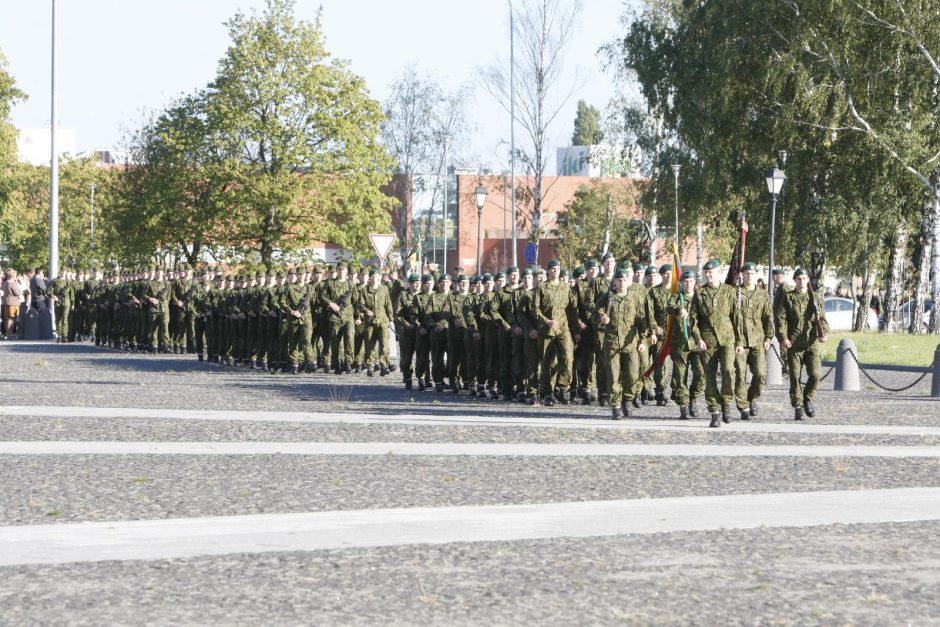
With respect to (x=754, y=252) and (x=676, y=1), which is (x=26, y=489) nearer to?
(x=754, y=252)

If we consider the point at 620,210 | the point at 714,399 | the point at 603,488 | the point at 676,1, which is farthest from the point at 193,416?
the point at 620,210

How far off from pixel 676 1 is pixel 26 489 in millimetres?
44072

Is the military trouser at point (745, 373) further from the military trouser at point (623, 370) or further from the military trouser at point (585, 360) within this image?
the military trouser at point (585, 360)

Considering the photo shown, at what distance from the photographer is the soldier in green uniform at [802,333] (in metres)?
17.9

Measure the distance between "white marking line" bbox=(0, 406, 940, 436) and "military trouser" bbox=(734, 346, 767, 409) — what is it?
0.32 metres

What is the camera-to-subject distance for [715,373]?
672 inches

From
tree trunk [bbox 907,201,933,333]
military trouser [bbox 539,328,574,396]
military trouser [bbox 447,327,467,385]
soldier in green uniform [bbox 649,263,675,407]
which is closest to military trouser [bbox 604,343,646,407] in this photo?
soldier in green uniform [bbox 649,263,675,407]

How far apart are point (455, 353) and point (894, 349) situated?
13.7 m

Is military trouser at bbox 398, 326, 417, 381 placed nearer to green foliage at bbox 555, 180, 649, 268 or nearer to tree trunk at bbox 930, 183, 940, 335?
tree trunk at bbox 930, 183, 940, 335

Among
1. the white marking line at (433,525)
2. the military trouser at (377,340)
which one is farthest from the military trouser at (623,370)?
the military trouser at (377,340)

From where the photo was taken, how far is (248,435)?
15.2 m

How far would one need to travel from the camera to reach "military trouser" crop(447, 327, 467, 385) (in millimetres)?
22922

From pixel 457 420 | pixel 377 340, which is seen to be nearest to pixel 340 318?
pixel 377 340

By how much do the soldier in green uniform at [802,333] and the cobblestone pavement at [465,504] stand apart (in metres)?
0.48
